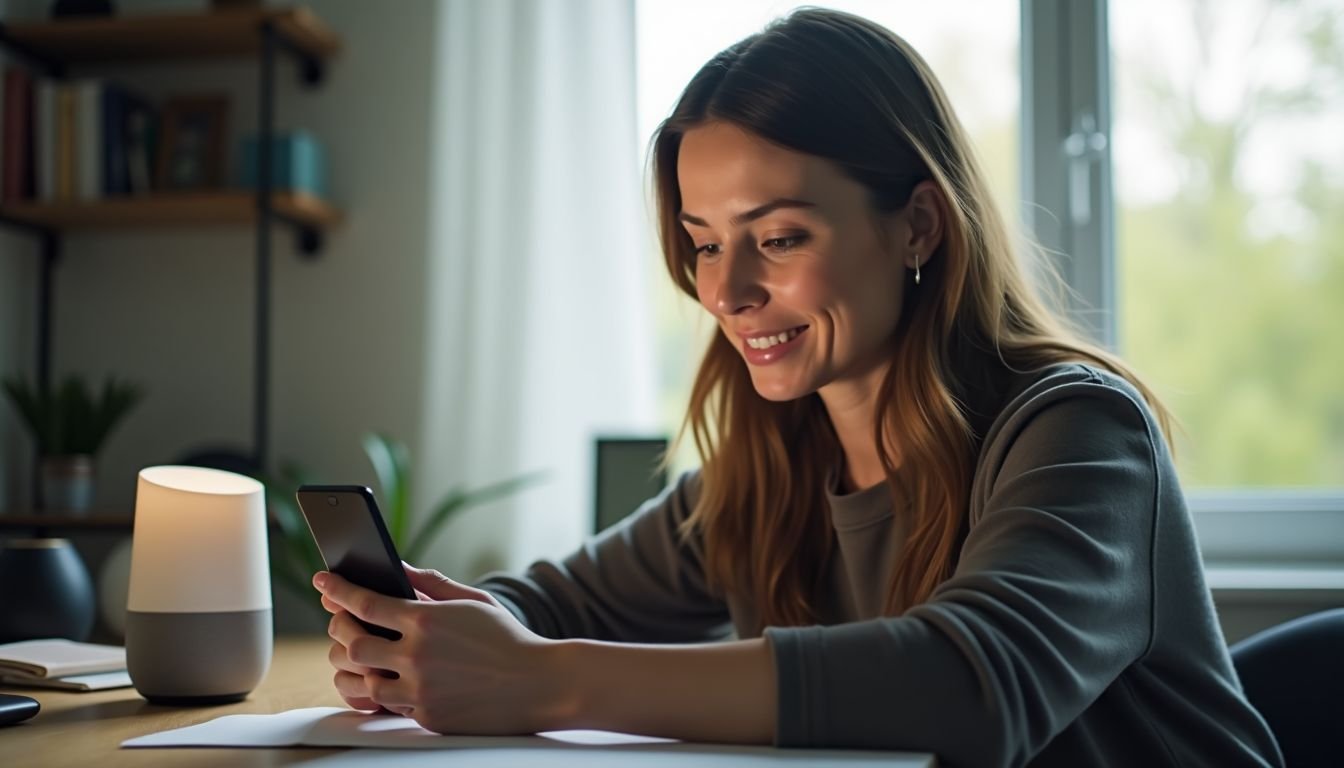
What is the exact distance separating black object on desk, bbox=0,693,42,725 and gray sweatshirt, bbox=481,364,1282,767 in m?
0.45

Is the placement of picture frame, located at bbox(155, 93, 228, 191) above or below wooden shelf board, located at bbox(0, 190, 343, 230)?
above

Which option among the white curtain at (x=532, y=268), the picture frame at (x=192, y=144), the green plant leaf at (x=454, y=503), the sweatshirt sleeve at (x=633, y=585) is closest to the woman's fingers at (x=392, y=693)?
the sweatshirt sleeve at (x=633, y=585)

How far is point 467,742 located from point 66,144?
2137 millimetres

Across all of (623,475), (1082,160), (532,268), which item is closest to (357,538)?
(623,475)

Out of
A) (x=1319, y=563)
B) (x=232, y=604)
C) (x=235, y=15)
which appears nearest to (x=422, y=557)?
(x=235, y=15)

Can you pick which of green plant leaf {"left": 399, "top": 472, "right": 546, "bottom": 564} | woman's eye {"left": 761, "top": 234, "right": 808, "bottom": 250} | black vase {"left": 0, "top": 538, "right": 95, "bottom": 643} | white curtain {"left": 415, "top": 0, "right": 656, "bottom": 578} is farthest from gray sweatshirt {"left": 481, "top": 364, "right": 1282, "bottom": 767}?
white curtain {"left": 415, "top": 0, "right": 656, "bottom": 578}

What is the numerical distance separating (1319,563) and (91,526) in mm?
2268

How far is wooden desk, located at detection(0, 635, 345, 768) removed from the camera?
0.82 m

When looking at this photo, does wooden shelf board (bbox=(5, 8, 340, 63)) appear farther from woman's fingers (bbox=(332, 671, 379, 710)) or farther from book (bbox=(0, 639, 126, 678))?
woman's fingers (bbox=(332, 671, 379, 710))

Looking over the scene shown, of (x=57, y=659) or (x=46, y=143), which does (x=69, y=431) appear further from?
(x=57, y=659)

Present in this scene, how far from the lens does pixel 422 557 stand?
237 centimetres

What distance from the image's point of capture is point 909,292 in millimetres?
1252

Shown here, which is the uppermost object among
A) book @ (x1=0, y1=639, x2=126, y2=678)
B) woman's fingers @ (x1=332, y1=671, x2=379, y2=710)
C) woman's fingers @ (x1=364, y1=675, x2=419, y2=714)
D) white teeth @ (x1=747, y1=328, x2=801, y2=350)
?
white teeth @ (x1=747, y1=328, x2=801, y2=350)

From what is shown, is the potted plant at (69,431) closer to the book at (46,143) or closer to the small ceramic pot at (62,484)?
the small ceramic pot at (62,484)
